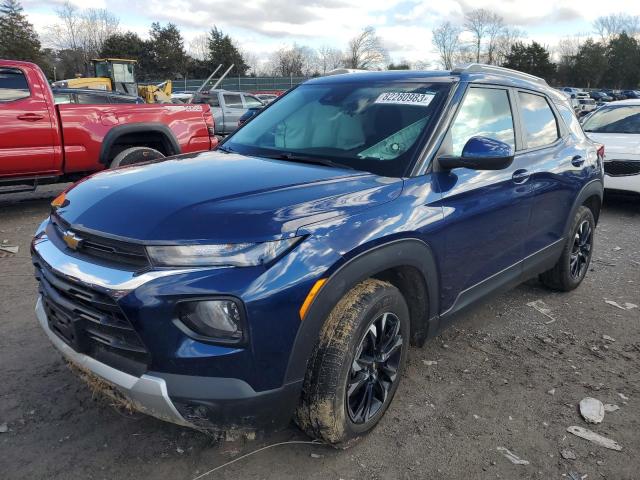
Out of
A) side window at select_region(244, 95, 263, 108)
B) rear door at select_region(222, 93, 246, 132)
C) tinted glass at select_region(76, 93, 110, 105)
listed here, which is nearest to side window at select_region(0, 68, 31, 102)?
tinted glass at select_region(76, 93, 110, 105)

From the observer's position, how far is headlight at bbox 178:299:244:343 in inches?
80.0

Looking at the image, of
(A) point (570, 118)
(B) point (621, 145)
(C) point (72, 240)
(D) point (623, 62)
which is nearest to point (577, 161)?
(A) point (570, 118)

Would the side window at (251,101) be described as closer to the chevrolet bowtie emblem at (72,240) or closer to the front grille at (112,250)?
the chevrolet bowtie emblem at (72,240)

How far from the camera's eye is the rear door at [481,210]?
2.98 meters

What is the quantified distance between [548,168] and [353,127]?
162 cm

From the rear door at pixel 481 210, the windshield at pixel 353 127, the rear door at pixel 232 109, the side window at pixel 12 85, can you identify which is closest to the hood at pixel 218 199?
the windshield at pixel 353 127

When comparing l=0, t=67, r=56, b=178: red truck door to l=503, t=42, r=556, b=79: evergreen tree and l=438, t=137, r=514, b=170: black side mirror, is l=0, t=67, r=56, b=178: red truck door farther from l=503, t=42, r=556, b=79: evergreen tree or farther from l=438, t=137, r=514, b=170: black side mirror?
l=503, t=42, r=556, b=79: evergreen tree

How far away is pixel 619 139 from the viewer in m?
8.41

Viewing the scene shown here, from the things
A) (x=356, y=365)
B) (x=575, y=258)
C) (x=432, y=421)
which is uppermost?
(x=356, y=365)

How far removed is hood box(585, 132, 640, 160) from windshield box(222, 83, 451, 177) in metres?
6.17

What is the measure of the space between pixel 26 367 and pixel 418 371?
247 centimetres

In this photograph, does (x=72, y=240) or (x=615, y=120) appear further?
(x=615, y=120)

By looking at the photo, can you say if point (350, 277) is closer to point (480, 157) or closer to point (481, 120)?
point (480, 157)

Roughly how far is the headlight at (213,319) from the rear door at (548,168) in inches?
97.6
